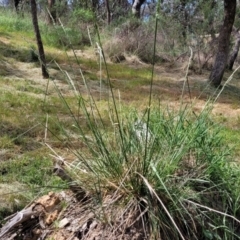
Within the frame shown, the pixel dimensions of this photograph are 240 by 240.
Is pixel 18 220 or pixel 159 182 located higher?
pixel 159 182

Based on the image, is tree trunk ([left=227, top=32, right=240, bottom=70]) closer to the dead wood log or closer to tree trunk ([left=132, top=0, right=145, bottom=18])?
tree trunk ([left=132, top=0, right=145, bottom=18])

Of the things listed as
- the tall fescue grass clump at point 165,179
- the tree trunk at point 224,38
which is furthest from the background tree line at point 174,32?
the tall fescue grass clump at point 165,179

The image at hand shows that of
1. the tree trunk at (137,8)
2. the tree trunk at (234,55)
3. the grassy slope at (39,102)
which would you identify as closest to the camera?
the grassy slope at (39,102)

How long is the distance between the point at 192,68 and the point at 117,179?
8.09 meters

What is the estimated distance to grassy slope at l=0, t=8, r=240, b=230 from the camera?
290 cm

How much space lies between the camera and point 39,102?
499 centimetres

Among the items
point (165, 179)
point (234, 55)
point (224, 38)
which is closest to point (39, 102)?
point (165, 179)

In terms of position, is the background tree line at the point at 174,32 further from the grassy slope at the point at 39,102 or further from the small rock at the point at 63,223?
the small rock at the point at 63,223

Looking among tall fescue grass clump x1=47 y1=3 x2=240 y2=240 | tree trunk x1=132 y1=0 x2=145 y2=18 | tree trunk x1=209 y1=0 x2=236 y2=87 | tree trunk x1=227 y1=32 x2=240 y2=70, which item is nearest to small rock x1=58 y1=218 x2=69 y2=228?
tall fescue grass clump x1=47 y1=3 x2=240 y2=240

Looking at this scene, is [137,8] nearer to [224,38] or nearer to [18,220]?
[224,38]

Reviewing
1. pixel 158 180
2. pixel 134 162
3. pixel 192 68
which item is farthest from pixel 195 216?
pixel 192 68

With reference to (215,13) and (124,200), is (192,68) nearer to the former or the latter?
(215,13)

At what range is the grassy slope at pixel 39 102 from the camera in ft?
9.51

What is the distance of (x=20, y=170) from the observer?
304cm
